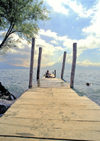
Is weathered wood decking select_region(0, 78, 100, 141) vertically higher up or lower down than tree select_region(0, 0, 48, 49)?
lower down

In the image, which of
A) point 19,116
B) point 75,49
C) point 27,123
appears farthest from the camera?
point 75,49

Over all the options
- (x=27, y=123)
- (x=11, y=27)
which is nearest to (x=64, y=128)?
(x=27, y=123)

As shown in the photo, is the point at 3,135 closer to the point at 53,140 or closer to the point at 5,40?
the point at 53,140

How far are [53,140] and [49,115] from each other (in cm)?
84

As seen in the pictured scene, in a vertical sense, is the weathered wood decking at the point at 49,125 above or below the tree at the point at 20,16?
below

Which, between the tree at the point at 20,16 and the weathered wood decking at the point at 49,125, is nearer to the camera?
the weathered wood decking at the point at 49,125

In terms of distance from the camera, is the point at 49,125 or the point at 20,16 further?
the point at 20,16

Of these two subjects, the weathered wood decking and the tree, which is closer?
the weathered wood decking

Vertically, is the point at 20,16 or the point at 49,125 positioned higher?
the point at 20,16

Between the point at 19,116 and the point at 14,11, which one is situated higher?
the point at 14,11

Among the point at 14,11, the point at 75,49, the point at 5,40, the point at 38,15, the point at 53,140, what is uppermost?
the point at 38,15

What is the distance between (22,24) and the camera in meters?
10.9

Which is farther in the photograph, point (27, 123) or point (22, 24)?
point (22, 24)

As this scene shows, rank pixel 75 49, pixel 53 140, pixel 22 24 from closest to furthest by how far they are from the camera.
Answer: pixel 53 140, pixel 75 49, pixel 22 24
